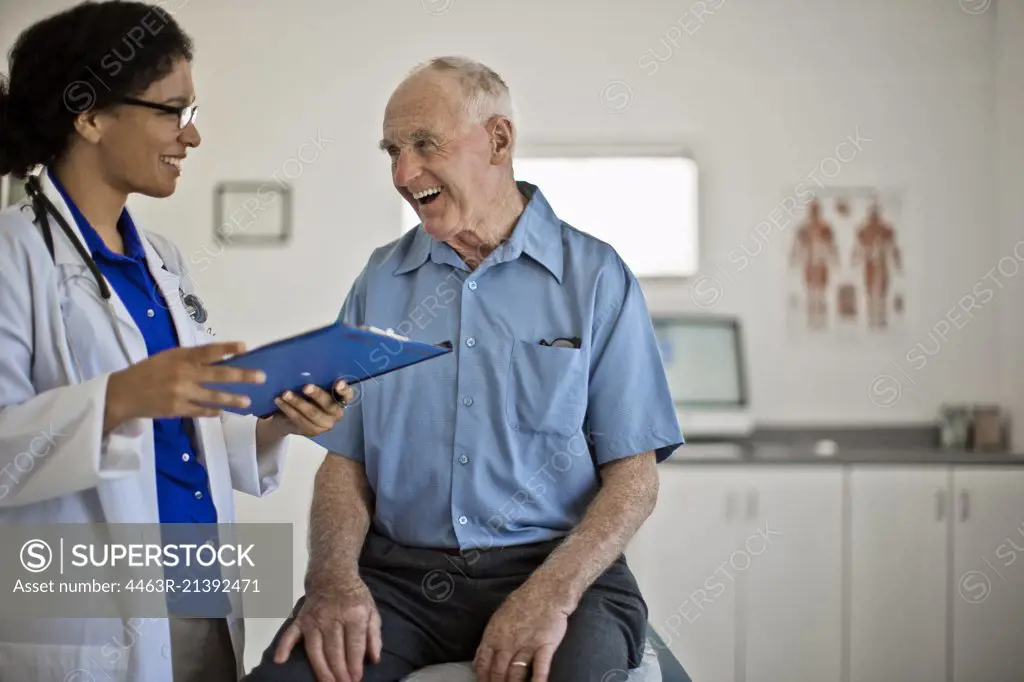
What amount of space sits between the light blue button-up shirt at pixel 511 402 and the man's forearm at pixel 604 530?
0.13ft

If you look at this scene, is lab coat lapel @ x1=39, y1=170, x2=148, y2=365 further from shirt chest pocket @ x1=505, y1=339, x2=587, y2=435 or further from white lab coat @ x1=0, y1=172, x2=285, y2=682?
shirt chest pocket @ x1=505, y1=339, x2=587, y2=435

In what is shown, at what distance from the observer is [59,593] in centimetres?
151

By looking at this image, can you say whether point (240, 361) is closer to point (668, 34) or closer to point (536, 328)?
point (536, 328)

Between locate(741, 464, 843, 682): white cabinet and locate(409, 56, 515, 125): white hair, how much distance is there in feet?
6.54

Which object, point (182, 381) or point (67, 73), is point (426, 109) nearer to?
point (67, 73)

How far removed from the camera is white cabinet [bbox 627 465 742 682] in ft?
11.4

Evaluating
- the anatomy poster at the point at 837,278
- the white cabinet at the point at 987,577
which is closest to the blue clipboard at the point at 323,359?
the white cabinet at the point at 987,577

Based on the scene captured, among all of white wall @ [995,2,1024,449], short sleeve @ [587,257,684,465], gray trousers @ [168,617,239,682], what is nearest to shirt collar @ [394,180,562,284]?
short sleeve @ [587,257,684,465]

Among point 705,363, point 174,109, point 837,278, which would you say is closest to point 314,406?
point 174,109

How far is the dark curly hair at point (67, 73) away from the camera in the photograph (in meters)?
1.53

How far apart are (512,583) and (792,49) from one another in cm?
297

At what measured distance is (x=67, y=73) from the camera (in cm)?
153

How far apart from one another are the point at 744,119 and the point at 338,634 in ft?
9.84

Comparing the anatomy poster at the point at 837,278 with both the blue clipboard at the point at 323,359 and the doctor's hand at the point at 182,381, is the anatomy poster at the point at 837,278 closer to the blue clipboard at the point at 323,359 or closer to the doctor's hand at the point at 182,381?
the blue clipboard at the point at 323,359
